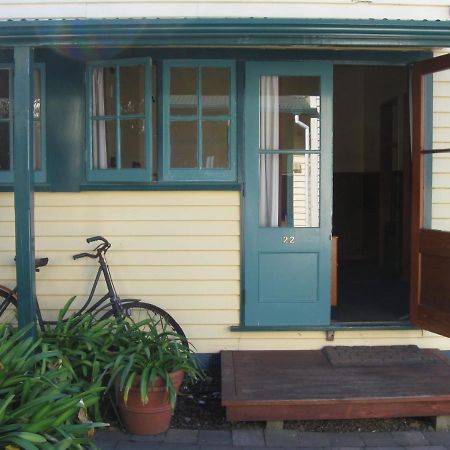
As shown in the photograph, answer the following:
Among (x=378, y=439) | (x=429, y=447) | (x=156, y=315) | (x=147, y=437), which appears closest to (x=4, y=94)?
(x=156, y=315)

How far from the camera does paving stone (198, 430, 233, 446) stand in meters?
4.31

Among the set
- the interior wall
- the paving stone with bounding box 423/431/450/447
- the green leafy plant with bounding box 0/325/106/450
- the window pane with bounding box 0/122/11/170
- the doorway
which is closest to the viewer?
the green leafy plant with bounding box 0/325/106/450

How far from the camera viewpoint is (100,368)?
4.41 meters

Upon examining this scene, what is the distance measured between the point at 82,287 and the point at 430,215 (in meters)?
2.89

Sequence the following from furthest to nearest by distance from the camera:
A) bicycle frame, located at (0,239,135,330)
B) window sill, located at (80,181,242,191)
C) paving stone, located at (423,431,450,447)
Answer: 1. window sill, located at (80,181,242,191)
2. bicycle frame, located at (0,239,135,330)
3. paving stone, located at (423,431,450,447)

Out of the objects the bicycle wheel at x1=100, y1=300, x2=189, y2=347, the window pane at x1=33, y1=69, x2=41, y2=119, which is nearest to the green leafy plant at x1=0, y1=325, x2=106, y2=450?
the bicycle wheel at x1=100, y1=300, x2=189, y2=347

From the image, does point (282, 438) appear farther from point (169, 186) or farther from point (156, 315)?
point (169, 186)

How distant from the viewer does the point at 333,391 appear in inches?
175

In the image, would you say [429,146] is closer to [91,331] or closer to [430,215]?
[430,215]

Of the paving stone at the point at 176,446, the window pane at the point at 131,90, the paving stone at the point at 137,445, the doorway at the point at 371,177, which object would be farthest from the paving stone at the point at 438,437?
the window pane at the point at 131,90

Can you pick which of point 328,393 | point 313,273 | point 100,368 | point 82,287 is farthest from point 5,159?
point 328,393

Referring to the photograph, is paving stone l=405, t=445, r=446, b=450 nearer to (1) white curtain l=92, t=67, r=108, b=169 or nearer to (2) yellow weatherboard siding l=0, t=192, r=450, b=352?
(2) yellow weatherboard siding l=0, t=192, r=450, b=352

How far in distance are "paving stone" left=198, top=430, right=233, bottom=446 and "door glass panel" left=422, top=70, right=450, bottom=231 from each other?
91.4 inches

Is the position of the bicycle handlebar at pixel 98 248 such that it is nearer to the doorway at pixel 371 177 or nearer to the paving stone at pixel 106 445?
the paving stone at pixel 106 445
